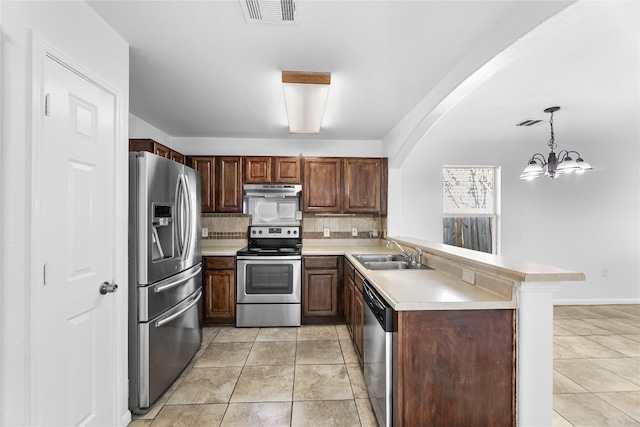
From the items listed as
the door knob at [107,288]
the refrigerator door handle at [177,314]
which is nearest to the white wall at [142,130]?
the refrigerator door handle at [177,314]

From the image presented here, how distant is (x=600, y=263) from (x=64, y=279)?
256 inches

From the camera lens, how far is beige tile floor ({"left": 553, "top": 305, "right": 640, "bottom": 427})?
2174 millimetres

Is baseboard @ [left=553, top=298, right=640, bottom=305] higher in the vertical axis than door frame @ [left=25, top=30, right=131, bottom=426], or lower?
lower

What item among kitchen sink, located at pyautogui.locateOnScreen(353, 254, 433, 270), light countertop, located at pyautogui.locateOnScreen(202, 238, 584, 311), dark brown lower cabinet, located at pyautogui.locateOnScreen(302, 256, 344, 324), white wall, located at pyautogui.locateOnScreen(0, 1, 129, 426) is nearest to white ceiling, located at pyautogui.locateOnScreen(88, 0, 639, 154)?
white wall, located at pyautogui.locateOnScreen(0, 1, 129, 426)

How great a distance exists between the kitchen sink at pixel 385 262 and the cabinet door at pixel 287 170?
4.65 feet

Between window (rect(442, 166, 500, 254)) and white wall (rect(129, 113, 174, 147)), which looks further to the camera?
window (rect(442, 166, 500, 254))

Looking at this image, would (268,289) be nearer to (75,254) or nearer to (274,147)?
(274,147)

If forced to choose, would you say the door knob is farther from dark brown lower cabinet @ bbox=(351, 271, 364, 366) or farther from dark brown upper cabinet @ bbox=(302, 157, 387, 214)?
dark brown upper cabinet @ bbox=(302, 157, 387, 214)

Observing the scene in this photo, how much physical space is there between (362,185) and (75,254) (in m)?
3.30

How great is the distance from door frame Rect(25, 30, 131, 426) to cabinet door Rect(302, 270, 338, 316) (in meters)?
2.10

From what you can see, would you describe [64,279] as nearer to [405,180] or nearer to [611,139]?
[405,180]

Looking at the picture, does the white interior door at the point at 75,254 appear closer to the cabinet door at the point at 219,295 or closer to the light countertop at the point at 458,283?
the light countertop at the point at 458,283

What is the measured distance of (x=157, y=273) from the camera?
2.21 metres

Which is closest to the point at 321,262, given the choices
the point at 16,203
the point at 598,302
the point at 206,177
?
the point at 206,177
